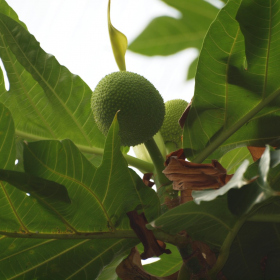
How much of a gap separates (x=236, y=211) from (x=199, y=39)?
660 mm

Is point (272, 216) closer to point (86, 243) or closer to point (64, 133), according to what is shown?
point (86, 243)

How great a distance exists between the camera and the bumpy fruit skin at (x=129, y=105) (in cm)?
71

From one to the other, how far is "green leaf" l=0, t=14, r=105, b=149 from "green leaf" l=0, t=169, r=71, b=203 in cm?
28

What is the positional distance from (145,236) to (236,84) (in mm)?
259

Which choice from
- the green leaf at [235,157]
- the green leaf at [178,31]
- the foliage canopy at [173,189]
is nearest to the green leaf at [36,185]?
the foliage canopy at [173,189]

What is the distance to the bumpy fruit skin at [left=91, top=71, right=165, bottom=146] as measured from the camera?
0.71 m

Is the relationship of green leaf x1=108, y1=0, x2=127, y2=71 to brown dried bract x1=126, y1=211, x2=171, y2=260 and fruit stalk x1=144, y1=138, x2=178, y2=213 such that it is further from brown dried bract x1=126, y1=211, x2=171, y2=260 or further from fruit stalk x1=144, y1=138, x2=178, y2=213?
brown dried bract x1=126, y1=211, x2=171, y2=260

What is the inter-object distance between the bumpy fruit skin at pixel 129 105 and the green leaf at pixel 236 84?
0.06 metres

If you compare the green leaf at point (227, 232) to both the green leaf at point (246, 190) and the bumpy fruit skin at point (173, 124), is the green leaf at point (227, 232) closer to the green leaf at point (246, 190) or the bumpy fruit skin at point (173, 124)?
the green leaf at point (246, 190)

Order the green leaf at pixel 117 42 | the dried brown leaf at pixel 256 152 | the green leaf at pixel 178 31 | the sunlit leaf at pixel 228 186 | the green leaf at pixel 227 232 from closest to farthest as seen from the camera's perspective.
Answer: the sunlit leaf at pixel 228 186 < the green leaf at pixel 227 232 < the dried brown leaf at pixel 256 152 < the green leaf at pixel 117 42 < the green leaf at pixel 178 31

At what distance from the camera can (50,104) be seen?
2.79ft

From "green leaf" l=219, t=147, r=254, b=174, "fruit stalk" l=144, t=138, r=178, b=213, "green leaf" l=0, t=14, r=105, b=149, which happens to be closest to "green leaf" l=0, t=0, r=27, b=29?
"green leaf" l=0, t=14, r=105, b=149

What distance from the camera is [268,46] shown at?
2.08 feet

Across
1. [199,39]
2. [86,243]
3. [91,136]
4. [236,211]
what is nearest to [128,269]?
[86,243]
